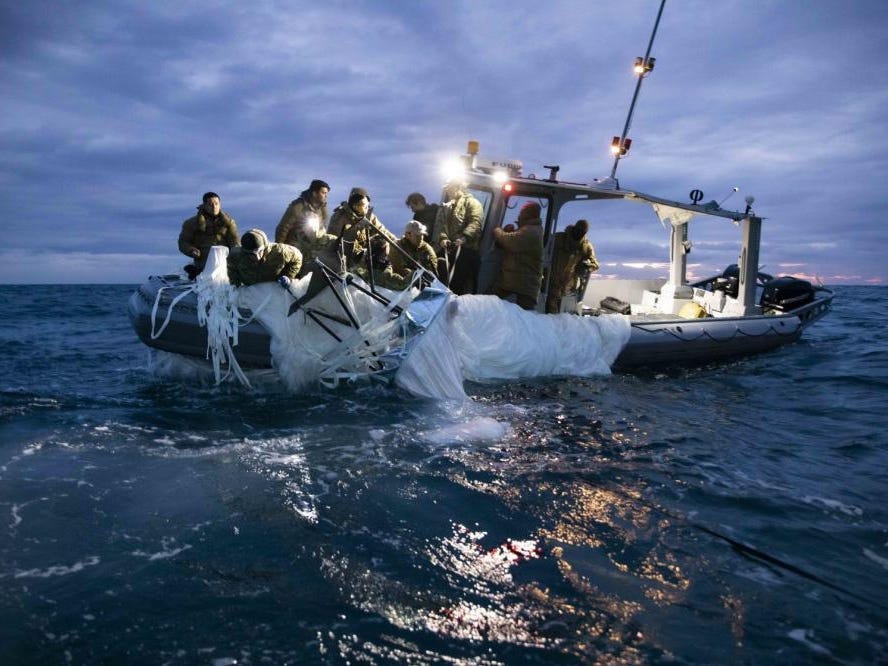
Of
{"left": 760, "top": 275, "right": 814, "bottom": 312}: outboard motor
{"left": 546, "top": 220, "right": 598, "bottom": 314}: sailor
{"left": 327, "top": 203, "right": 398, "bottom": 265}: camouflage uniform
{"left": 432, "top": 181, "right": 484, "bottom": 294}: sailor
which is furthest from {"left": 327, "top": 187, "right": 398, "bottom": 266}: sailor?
{"left": 760, "top": 275, "right": 814, "bottom": 312}: outboard motor

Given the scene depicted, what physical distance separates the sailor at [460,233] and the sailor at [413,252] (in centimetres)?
54

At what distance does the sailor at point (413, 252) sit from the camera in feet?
22.1

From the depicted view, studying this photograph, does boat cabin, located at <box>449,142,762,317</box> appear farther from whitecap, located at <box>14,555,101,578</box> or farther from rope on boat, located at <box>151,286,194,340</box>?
whitecap, located at <box>14,555,101,578</box>

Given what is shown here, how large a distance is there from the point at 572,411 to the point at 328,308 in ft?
8.93

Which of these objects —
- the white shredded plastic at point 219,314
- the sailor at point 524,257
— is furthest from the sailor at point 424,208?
the white shredded plastic at point 219,314

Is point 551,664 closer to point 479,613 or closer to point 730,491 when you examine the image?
point 479,613

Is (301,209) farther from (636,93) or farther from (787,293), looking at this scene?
(787,293)

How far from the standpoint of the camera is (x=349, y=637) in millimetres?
2189

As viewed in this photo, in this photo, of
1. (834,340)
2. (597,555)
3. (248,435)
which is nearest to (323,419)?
(248,435)

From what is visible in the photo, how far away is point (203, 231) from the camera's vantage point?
7.21m

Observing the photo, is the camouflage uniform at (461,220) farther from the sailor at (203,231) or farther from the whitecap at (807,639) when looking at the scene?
the whitecap at (807,639)

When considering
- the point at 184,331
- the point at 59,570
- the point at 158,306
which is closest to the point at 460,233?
the point at 184,331

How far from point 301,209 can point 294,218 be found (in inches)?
5.7

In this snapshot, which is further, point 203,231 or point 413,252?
point 203,231
